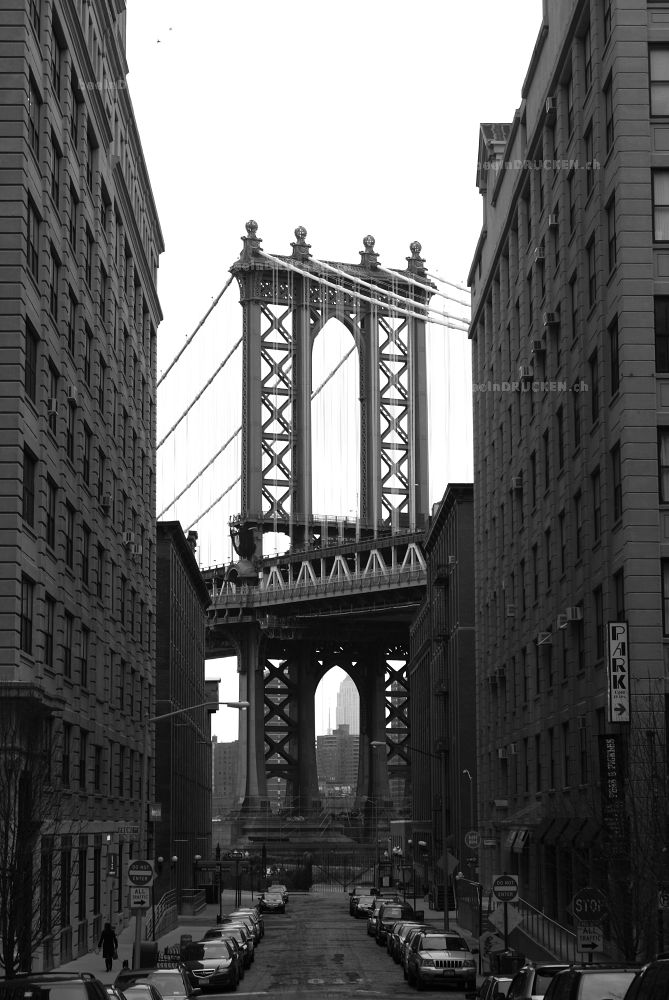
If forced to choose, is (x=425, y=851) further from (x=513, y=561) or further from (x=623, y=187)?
(x=623, y=187)

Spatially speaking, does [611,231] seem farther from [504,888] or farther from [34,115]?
[504,888]

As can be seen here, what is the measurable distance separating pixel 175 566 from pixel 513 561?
3260cm

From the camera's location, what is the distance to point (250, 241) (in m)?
151

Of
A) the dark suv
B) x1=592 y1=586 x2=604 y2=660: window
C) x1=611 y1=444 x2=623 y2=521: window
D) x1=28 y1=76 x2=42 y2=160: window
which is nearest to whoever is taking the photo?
the dark suv

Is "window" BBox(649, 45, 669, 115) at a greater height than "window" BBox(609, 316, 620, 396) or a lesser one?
greater

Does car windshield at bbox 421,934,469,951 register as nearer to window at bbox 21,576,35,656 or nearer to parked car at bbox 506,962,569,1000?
window at bbox 21,576,35,656

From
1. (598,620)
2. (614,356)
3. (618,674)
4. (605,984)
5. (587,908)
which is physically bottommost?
(605,984)

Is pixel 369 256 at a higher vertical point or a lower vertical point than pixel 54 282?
higher

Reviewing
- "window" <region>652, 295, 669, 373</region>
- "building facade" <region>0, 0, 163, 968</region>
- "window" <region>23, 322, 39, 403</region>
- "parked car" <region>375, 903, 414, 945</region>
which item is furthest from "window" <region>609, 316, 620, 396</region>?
"parked car" <region>375, 903, 414, 945</region>

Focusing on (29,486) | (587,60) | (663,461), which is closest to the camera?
(663,461)

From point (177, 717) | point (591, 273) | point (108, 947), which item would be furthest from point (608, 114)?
point (177, 717)

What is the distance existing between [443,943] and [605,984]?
70.3 feet

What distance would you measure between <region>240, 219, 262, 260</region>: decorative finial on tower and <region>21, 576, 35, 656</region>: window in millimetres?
113025

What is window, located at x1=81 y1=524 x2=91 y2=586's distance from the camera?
49469 millimetres
